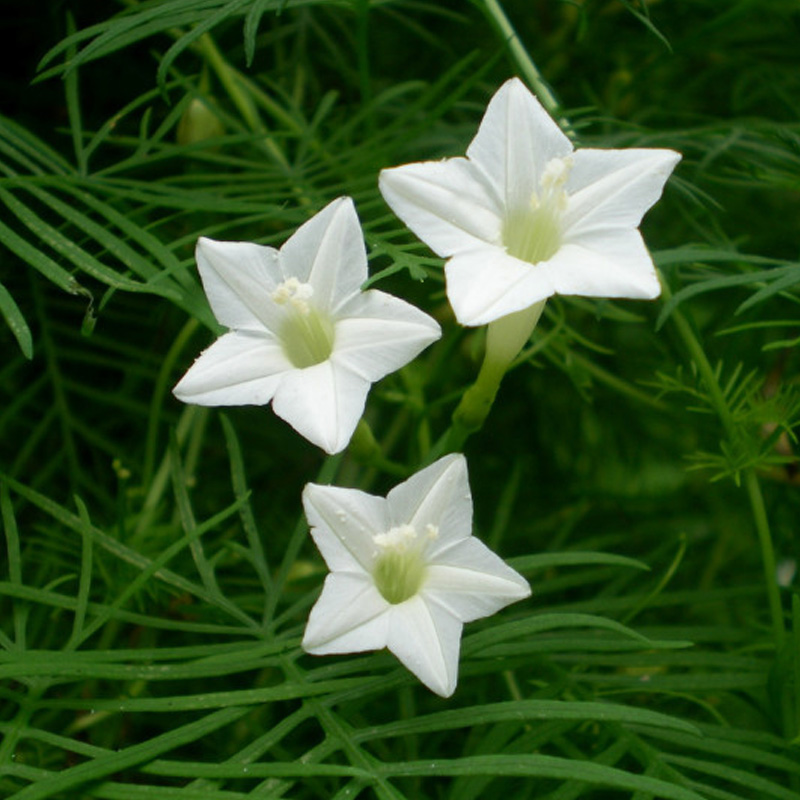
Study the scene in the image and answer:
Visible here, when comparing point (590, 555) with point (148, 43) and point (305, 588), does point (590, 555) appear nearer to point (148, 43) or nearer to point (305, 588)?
point (305, 588)

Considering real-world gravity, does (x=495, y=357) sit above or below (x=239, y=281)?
below

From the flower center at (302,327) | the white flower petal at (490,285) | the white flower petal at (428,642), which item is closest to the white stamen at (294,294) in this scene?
→ the flower center at (302,327)

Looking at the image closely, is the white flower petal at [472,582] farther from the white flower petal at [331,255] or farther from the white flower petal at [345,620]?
the white flower petal at [331,255]

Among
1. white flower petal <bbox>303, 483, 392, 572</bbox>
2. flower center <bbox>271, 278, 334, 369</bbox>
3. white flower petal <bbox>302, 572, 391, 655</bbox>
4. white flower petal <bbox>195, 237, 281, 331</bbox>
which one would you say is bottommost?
white flower petal <bbox>302, 572, 391, 655</bbox>

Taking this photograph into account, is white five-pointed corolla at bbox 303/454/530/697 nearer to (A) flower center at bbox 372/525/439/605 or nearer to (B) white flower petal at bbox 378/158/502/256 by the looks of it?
(A) flower center at bbox 372/525/439/605

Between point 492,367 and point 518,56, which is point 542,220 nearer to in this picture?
point 492,367

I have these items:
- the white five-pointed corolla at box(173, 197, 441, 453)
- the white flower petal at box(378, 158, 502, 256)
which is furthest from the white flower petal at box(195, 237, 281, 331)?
the white flower petal at box(378, 158, 502, 256)

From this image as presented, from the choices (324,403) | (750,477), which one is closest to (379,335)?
(324,403)
